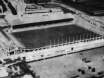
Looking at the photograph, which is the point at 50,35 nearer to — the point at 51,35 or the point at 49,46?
the point at 51,35

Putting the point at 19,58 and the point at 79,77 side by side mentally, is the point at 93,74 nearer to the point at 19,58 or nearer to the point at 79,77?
the point at 79,77

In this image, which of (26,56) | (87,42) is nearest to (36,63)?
(26,56)

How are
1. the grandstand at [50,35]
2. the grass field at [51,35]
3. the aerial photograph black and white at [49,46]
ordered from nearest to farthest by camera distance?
1. the aerial photograph black and white at [49,46]
2. the grandstand at [50,35]
3. the grass field at [51,35]

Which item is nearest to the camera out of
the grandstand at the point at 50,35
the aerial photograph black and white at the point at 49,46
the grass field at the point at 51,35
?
the aerial photograph black and white at the point at 49,46

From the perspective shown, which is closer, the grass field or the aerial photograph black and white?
the aerial photograph black and white

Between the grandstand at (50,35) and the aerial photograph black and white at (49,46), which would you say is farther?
the grandstand at (50,35)

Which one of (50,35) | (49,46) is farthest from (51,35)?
(49,46)

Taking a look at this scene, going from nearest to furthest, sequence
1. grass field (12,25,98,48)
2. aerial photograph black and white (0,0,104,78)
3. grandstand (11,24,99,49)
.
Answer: aerial photograph black and white (0,0,104,78)
grandstand (11,24,99,49)
grass field (12,25,98,48)
